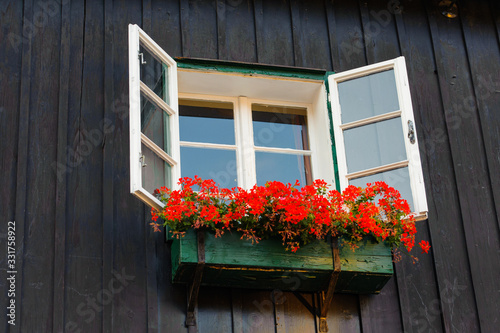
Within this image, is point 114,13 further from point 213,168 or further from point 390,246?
point 390,246

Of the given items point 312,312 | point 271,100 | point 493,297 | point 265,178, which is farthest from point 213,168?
point 493,297

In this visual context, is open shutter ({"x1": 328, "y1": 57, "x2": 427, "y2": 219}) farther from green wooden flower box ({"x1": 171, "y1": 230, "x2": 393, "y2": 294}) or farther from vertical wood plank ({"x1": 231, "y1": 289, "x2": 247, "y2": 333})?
vertical wood plank ({"x1": 231, "y1": 289, "x2": 247, "y2": 333})

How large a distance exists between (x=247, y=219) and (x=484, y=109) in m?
2.22

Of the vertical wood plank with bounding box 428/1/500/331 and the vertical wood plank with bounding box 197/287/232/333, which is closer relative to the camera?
the vertical wood plank with bounding box 197/287/232/333

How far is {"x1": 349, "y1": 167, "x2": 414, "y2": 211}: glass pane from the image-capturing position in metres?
5.16

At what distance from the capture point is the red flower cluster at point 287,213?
15.2ft

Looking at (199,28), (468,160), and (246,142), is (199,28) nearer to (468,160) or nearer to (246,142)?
(246,142)

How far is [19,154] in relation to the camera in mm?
4988

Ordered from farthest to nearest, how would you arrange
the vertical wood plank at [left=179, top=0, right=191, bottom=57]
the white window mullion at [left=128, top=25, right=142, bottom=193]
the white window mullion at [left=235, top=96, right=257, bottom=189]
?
the vertical wood plank at [left=179, top=0, right=191, bottom=57] < the white window mullion at [left=235, top=96, right=257, bottom=189] < the white window mullion at [left=128, top=25, right=142, bottom=193]

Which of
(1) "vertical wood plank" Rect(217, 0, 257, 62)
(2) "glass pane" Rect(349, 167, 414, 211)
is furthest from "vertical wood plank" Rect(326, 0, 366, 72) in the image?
(2) "glass pane" Rect(349, 167, 414, 211)

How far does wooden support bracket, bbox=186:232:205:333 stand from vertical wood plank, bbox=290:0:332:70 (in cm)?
174

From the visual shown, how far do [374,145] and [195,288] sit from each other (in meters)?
1.50

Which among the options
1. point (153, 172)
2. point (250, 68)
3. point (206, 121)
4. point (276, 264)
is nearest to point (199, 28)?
point (250, 68)

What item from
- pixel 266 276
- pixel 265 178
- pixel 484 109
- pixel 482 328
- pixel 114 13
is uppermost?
pixel 114 13
